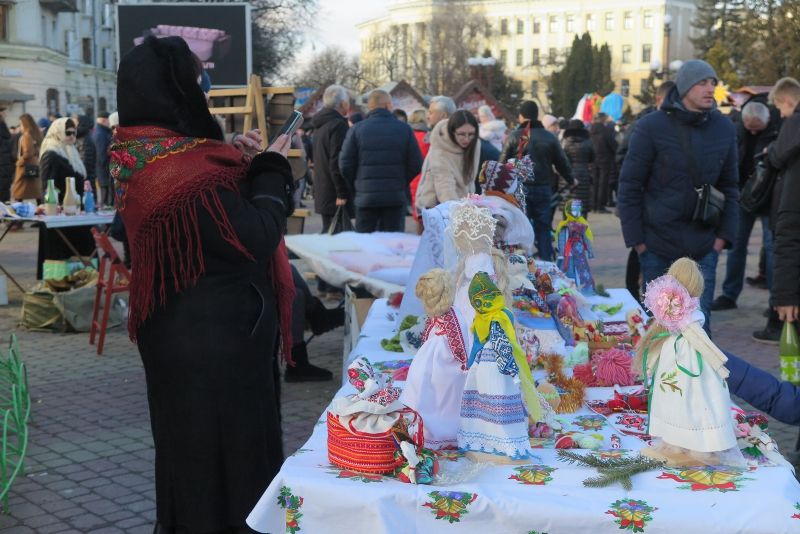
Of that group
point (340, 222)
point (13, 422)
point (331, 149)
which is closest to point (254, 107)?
Answer: point (331, 149)

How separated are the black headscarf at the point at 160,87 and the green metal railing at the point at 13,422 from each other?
2012 millimetres

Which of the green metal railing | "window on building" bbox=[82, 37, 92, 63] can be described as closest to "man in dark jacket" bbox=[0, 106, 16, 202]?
the green metal railing

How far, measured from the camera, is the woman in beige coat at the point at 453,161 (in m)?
7.34

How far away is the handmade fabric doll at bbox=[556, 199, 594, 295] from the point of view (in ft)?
21.2

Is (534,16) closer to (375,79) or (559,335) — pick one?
(375,79)

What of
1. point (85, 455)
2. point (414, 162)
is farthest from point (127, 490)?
point (414, 162)

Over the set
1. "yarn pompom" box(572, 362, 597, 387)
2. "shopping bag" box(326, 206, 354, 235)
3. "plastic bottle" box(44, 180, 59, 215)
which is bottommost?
"yarn pompom" box(572, 362, 597, 387)

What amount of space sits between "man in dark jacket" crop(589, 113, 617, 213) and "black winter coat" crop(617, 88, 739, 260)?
41.3ft

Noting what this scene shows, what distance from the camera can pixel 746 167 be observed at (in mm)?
8844

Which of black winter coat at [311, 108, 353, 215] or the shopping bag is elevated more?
Result: black winter coat at [311, 108, 353, 215]

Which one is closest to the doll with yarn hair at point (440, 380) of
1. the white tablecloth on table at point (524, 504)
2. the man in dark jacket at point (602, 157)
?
the white tablecloth on table at point (524, 504)

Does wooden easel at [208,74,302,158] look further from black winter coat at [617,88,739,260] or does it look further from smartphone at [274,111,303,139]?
smartphone at [274,111,303,139]

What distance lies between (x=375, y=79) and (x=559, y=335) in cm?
7265

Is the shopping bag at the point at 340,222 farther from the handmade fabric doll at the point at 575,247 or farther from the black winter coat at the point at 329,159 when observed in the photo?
the handmade fabric doll at the point at 575,247
